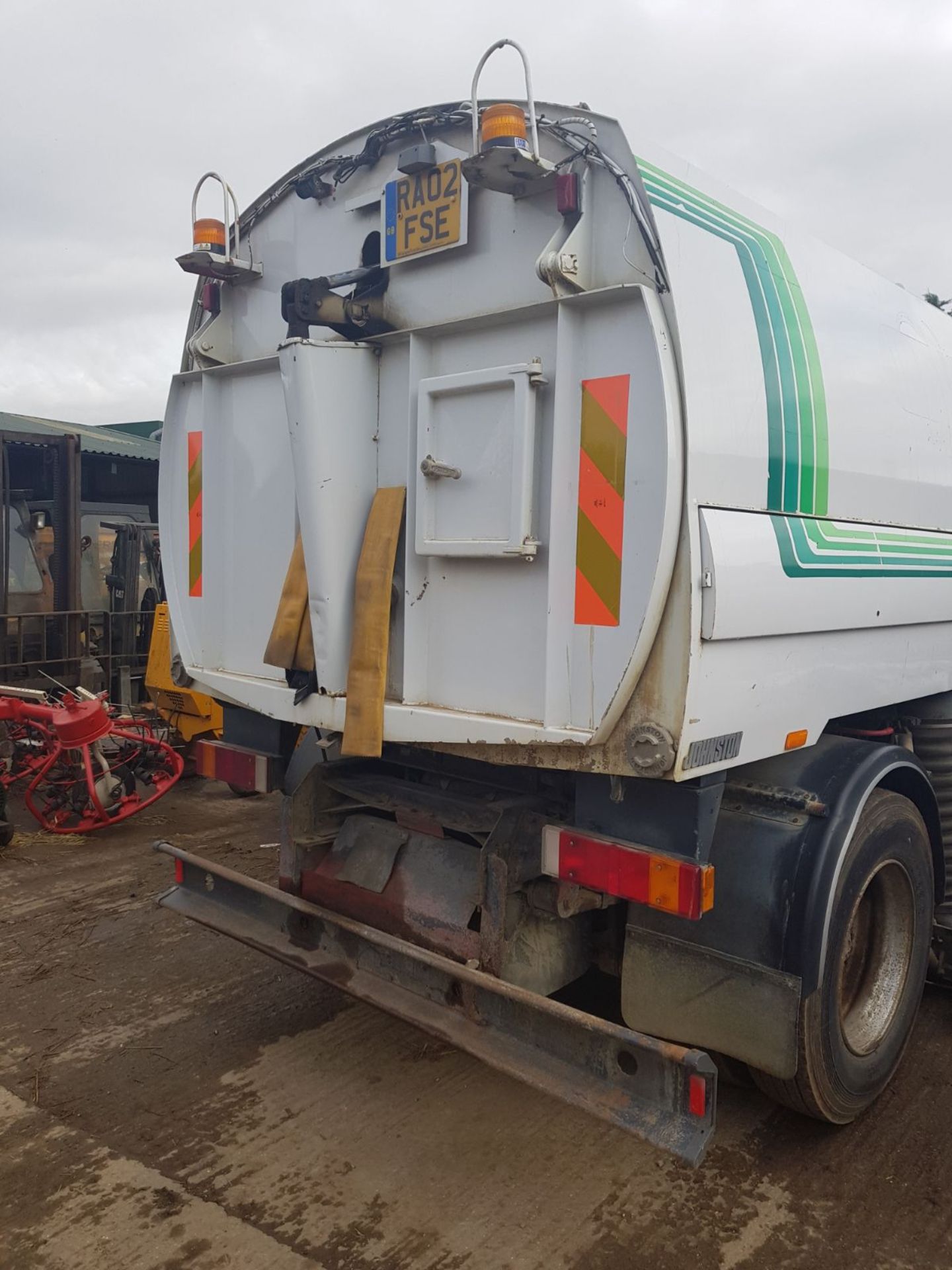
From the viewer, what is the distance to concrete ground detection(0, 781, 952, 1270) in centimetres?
255

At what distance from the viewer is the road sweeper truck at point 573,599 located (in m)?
2.43

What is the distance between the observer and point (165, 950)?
4.40 m

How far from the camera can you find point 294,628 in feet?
10.2

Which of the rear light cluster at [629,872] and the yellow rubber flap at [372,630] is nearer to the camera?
the rear light cluster at [629,872]

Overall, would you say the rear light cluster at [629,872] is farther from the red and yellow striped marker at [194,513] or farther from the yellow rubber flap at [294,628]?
the red and yellow striped marker at [194,513]

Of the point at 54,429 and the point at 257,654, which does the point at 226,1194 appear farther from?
the point at 54,429

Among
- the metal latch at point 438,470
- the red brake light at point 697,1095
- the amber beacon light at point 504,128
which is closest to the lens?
the red brake light at point 697,1095

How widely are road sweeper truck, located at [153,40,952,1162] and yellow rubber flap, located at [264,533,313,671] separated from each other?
0.05 feet

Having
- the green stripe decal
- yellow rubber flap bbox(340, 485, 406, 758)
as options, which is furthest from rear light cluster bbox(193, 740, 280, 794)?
the green stripe decal

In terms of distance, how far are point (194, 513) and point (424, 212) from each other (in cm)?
151

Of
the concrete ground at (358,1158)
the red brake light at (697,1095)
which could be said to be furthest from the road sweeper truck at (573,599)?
the concrete ground at (358,1158)

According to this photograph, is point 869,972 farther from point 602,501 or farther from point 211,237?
point 211,237

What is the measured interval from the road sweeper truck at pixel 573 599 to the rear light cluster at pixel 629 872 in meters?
0.01

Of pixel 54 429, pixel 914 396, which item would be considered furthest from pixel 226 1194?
pixel 54 429
